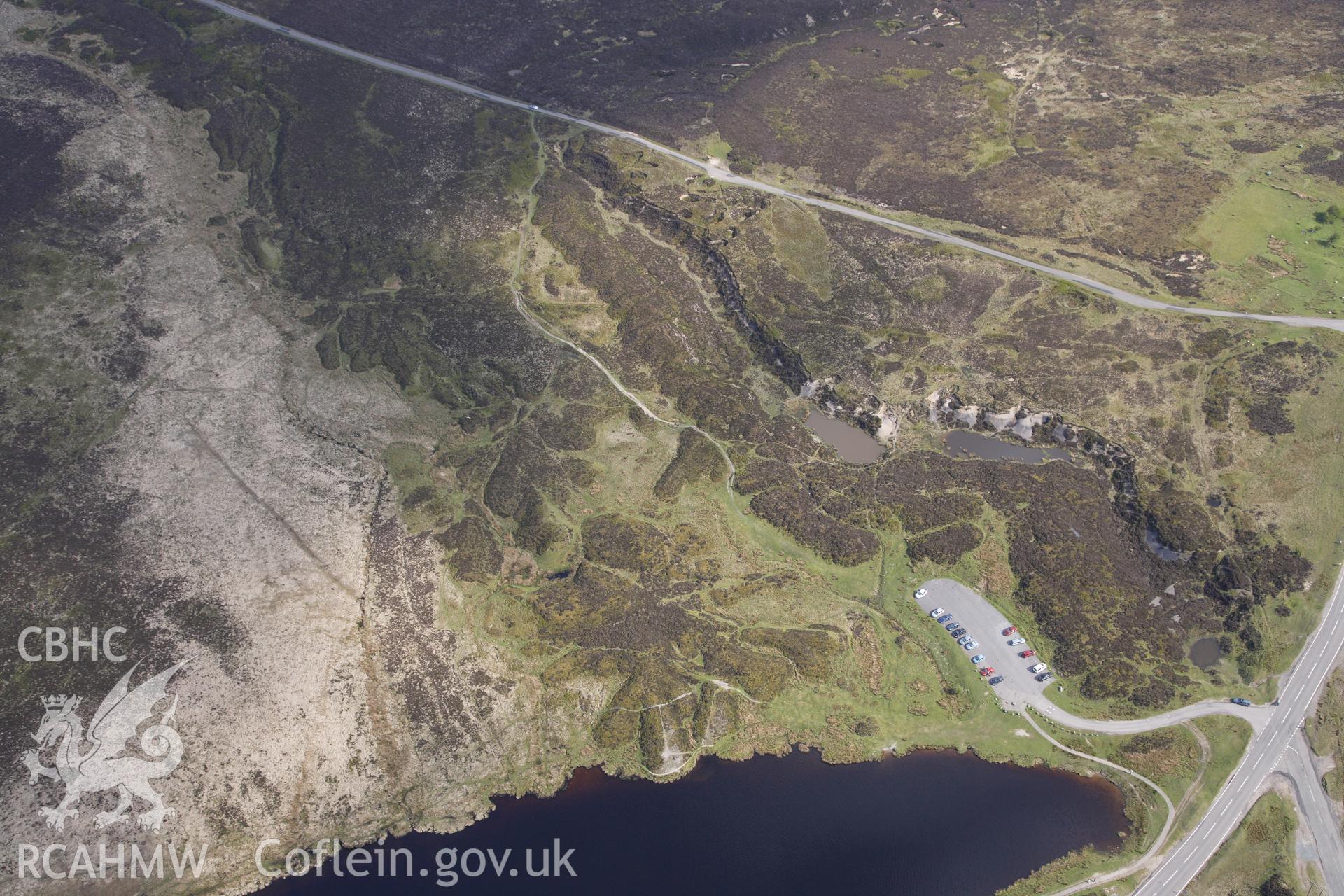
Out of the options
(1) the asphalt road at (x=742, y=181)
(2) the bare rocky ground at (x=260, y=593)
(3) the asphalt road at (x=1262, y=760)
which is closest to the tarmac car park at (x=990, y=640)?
(3) the asphalt road at (x=1262, y=760)

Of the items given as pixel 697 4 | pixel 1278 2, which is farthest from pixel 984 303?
pixel 1278 2

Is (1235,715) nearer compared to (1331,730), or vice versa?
(1331,730)

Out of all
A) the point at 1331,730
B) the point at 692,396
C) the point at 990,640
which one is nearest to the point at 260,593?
the point at 692,396

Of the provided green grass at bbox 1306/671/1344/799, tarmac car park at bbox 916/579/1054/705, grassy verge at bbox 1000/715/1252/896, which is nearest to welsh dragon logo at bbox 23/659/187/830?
grassy verge at bbox 1000/715/1252/896

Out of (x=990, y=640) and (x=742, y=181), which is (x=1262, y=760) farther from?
(x=742, y=181)

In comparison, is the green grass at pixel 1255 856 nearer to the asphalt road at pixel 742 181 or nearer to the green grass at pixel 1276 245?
the asphalt road at pixel 742 181

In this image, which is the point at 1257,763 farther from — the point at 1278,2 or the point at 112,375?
the point at 1278,2
